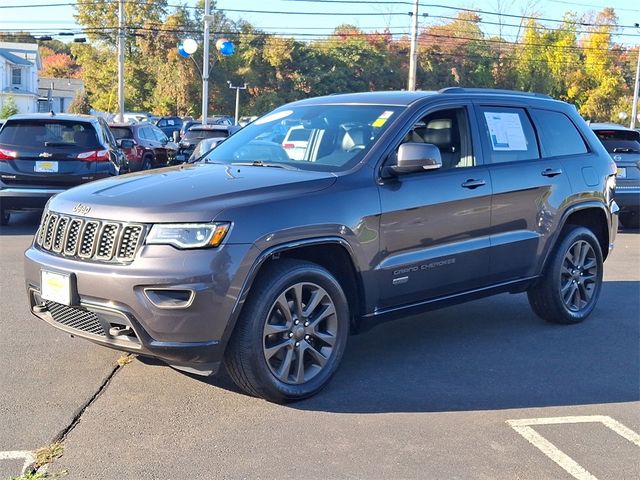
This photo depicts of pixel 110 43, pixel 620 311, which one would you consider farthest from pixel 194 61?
pixel 620 311

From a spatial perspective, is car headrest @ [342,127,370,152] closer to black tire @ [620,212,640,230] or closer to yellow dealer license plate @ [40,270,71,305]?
yellow dealer license plate @ [40,270,71,305]

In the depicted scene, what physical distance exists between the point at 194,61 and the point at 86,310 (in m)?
57.7

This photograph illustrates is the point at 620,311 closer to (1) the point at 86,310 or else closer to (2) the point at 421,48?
(1) the point at 86,310

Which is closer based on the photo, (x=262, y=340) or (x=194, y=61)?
(x=262, y=340)

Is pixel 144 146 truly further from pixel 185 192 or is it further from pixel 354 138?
pixel 185 192

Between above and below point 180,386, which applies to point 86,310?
above

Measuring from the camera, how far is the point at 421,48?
192 ft

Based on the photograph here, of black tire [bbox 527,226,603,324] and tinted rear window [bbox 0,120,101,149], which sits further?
tinted rear window [bbox 0,120,101,149]

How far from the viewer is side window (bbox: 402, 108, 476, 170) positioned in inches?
218

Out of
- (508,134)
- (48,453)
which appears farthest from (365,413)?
(508,134)

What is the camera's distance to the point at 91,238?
4316 millimetres

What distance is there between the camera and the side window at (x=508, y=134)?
5.81 metres

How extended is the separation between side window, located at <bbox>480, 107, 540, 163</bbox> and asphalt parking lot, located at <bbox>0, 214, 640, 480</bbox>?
1.47 meters

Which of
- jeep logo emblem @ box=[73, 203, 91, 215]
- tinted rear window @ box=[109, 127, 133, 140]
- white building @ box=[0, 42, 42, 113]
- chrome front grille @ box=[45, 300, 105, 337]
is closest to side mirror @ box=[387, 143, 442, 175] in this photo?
jeep logo emblem @ box=[73, 203, 91, 215]
